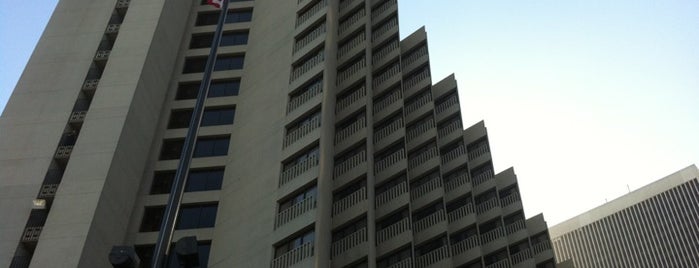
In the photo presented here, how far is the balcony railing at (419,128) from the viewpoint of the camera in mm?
46781

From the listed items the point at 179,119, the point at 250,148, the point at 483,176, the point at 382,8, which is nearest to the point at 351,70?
the point at 250,148

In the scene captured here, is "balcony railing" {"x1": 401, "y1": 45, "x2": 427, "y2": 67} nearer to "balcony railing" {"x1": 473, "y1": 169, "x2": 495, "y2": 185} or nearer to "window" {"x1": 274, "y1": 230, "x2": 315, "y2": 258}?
"balcony railing" {"x1": 473, "y1": 169, "x2": 495, "y2": 185}

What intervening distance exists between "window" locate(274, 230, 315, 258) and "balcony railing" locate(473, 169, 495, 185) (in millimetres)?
23321

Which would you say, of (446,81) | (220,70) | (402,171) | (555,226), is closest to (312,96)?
(402,171)

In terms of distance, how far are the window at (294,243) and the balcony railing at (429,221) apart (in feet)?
39.1

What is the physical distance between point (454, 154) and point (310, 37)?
1481 centimetres

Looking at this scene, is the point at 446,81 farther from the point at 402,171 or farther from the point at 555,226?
the point at 555,226

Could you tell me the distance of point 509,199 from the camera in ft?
172

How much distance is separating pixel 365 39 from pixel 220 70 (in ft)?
33.0

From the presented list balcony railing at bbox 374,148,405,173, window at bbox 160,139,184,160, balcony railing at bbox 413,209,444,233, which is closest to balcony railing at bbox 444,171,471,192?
balcony railing at bbox 413,209,444,233

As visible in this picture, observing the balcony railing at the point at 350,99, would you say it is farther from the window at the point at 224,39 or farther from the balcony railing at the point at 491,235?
the balcony railing at the point at 491,235

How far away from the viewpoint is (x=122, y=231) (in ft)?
117

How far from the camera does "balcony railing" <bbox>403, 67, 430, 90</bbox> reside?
5025 centimetres

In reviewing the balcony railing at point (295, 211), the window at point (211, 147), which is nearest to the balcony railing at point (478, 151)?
the window at point (211, 147)
